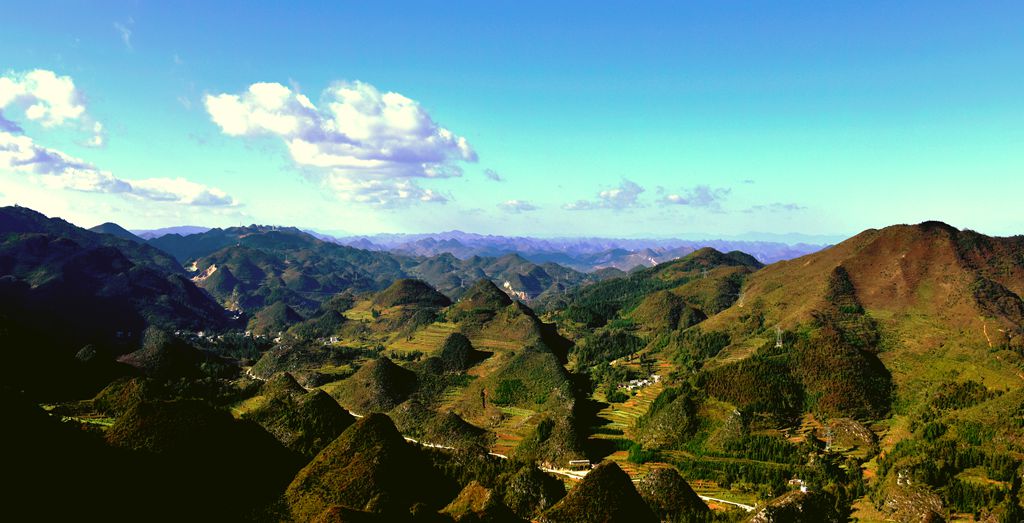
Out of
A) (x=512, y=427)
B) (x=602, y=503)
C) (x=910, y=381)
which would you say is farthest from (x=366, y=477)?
(x=910, y=381)

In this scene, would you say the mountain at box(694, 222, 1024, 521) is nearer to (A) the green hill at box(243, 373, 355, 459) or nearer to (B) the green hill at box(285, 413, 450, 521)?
(B) the green hill at box(285, 413, 450, 521)

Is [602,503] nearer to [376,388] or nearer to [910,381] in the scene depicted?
[376,388]

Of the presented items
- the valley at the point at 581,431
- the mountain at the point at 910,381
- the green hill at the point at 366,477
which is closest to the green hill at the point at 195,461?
the valley at the point at 581,431

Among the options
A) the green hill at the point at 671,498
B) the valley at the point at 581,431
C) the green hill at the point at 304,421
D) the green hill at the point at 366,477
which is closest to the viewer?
the green hill at the point at 366,477

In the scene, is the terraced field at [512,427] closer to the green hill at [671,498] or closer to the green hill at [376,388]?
the green hill at [376,388]

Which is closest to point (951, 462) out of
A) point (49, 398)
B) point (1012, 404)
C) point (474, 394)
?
point (1012, 404)

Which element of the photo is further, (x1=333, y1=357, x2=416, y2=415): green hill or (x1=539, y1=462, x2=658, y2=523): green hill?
(x1=333, y1=357, x2=416, y2=415): green hill

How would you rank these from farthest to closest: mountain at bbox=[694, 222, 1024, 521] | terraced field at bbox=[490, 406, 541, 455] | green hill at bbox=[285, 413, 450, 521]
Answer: terraced field at bbox=[490, 406, 541, 455] → mountain at bbox=[694, 222, 1024, 521] → green hill at bbox=[285, 413, 450, 521]

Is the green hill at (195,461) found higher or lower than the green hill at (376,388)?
higher

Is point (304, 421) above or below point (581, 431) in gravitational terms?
above

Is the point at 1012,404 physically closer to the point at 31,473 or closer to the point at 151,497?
the point at 151,497

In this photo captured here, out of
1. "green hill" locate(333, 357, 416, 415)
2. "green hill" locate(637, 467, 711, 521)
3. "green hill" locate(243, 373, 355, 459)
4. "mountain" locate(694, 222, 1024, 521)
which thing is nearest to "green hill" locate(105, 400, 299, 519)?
"green hill" locate(243, 373, 355, 459)
